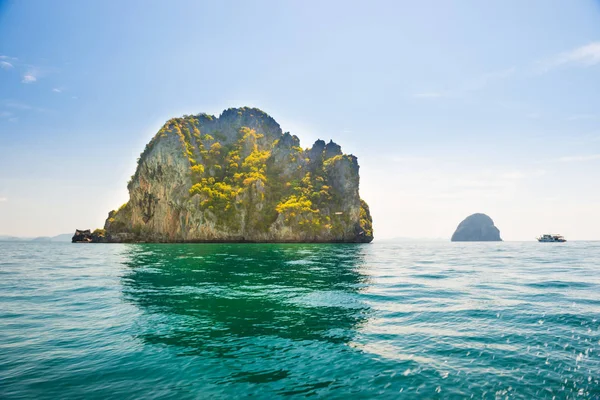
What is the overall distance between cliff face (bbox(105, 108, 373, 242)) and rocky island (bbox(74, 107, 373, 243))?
446 mm

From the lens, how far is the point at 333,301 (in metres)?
16.6

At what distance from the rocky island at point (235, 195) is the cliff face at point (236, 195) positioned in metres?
0.45

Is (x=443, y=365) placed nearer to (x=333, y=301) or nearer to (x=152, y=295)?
(x=333, y=301)

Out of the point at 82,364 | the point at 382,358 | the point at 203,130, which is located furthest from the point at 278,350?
the point at 203,130

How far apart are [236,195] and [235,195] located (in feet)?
2.22

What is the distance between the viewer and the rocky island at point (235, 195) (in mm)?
134125

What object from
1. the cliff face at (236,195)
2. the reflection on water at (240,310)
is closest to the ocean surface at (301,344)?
the reflection on water at (240,310)

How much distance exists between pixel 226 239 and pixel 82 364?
127 metres

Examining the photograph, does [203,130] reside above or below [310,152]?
above

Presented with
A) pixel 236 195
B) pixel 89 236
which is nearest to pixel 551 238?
pixel 236 195

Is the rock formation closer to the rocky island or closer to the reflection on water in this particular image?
the rocky island

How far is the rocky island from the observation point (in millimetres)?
134125

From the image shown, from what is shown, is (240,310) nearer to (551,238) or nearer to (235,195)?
(235,195)

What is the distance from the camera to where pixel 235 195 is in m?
144
